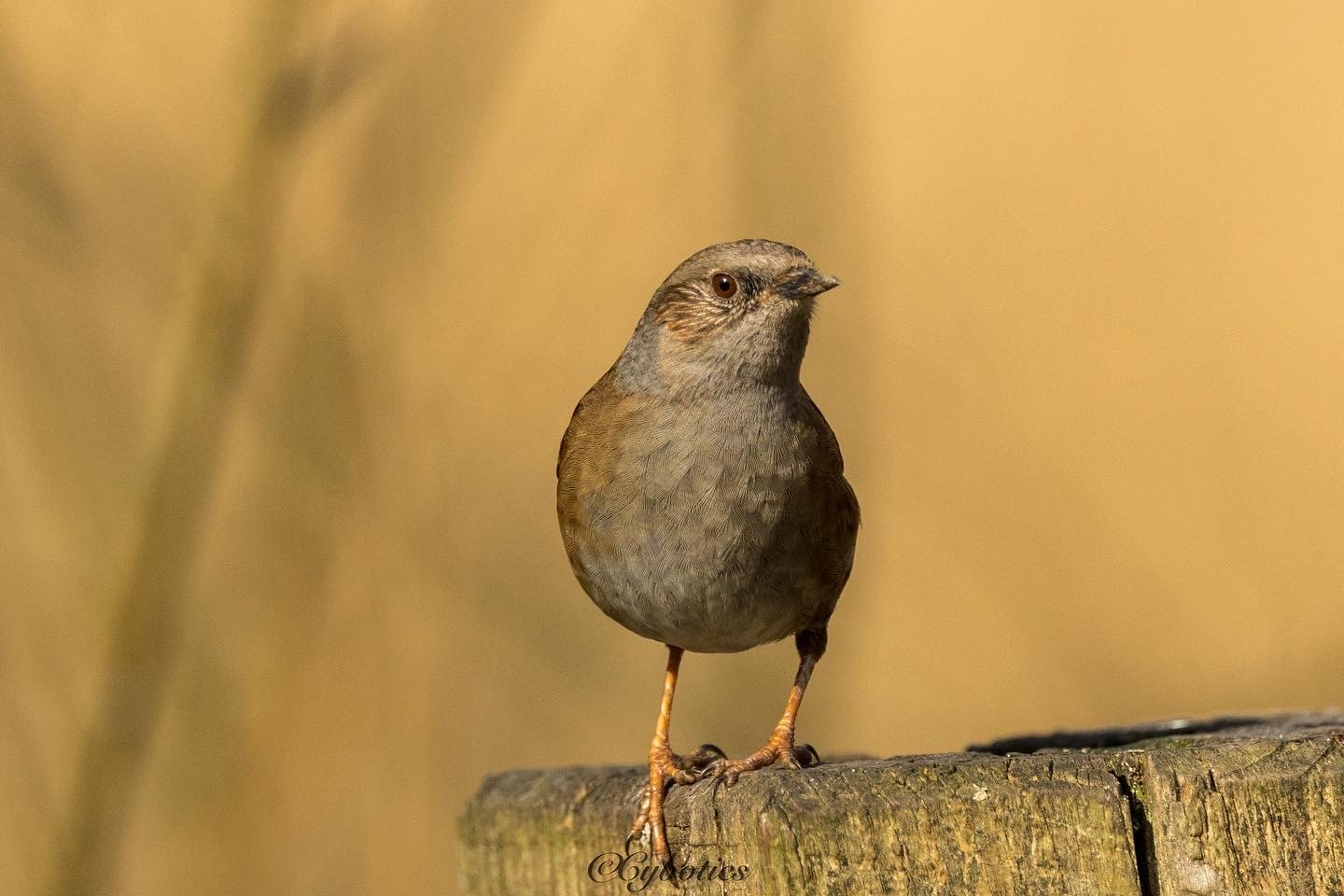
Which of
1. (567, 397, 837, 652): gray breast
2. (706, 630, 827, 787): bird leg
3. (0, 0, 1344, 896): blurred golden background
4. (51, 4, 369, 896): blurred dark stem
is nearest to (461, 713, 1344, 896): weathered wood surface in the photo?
(706, 630, 827, 787): bird leg

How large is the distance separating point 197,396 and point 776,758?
173 centimetres

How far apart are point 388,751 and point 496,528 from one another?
0.86m

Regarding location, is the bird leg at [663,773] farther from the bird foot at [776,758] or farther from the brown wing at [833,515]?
the brown wing at [833,515]

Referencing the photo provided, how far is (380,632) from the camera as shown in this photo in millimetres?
4770

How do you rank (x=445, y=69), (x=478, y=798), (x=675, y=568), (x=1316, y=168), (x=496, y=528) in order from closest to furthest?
(x=478, y=798), (x=675, y=568), (x=445, y=69), (x=496, y=528), (x=1316, y=168)

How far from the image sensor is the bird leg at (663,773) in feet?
9.77

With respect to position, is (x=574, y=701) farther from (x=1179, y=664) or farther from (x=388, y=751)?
(x=1179, y=664)

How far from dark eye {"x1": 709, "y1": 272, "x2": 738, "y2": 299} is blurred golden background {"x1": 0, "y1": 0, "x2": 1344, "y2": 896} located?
95 cm

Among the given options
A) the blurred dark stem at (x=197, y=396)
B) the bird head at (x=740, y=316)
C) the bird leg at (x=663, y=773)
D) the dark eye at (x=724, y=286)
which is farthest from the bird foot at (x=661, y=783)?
the blurred dark stem at (x=197, y=396)

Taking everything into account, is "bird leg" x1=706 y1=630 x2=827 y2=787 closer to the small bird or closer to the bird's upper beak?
the small bird

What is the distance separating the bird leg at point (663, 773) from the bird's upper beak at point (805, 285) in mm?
1162

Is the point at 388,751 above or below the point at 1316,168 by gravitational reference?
below

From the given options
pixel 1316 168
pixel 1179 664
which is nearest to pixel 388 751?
pixel 1179 664

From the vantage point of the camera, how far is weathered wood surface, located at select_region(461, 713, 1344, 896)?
2430 millimetres
